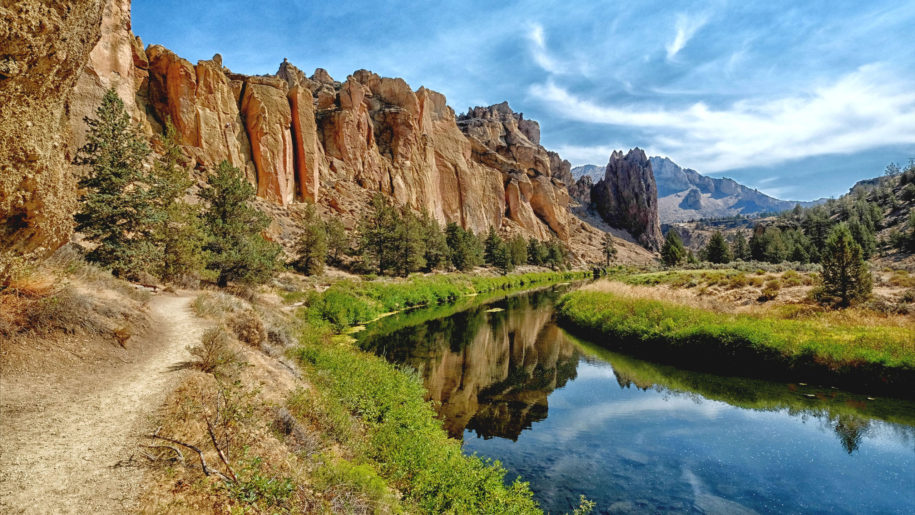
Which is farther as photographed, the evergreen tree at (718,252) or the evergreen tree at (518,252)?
the evergreen tree at (518,252)

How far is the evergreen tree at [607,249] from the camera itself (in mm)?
121250

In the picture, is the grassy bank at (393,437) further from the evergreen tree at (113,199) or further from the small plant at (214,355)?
the evergreen tree at (113,199)

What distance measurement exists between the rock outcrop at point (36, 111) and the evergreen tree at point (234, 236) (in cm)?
1762

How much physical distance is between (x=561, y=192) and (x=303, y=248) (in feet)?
346

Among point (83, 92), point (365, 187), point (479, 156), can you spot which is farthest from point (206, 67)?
point (479, 156)

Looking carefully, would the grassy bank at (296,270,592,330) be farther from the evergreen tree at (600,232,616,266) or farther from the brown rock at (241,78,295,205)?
the evergreen tree at (600,232,616,266)

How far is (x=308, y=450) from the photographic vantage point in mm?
6566

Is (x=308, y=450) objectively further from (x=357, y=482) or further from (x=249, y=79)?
(x=249, y=79)

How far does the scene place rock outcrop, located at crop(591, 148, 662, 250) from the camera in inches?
6481

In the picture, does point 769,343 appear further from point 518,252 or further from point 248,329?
point 518,252

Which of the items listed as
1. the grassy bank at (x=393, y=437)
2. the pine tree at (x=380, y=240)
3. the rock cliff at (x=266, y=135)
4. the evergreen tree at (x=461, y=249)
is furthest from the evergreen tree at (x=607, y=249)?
the grassy bank at (x=393, y=437)

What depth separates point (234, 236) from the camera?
23703 millimetres

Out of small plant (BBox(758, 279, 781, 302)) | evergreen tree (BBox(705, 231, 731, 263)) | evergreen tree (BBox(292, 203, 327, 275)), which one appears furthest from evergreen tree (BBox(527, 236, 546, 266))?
small plant (BBox(758, 279, 781, 302))

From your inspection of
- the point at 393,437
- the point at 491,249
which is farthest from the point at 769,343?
the point at 491,249
